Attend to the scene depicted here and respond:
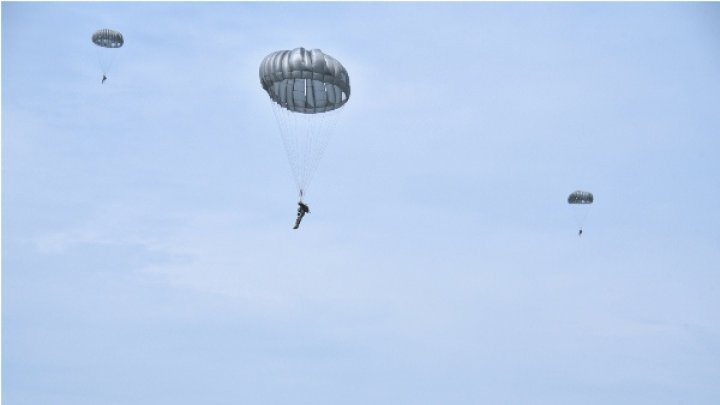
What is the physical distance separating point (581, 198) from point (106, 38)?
49.5 m

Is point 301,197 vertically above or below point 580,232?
below

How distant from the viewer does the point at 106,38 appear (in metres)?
69.6

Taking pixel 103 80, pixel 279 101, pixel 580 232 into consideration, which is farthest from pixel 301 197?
pixel 580 232

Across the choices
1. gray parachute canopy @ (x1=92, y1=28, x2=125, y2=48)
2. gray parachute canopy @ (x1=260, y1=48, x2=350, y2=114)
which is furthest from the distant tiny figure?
gray parachute canopy @ (x1=92, y1=28, x2=125, y2=48)

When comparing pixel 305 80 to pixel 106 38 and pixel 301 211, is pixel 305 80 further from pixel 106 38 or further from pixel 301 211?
pixel 106 38

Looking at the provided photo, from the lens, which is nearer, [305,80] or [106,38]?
[305,80]

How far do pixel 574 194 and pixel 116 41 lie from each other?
1895 inches

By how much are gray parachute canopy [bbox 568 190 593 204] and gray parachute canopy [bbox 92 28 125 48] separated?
157ft

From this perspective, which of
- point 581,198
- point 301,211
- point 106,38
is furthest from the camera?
point 581,198

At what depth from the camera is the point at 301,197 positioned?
43281 mm

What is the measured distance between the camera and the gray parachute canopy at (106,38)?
69.4 metres

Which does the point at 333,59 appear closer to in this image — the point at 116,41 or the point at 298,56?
the point at 298,56

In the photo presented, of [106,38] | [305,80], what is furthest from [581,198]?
[106,38]

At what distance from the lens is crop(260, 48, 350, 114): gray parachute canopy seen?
42375mm
